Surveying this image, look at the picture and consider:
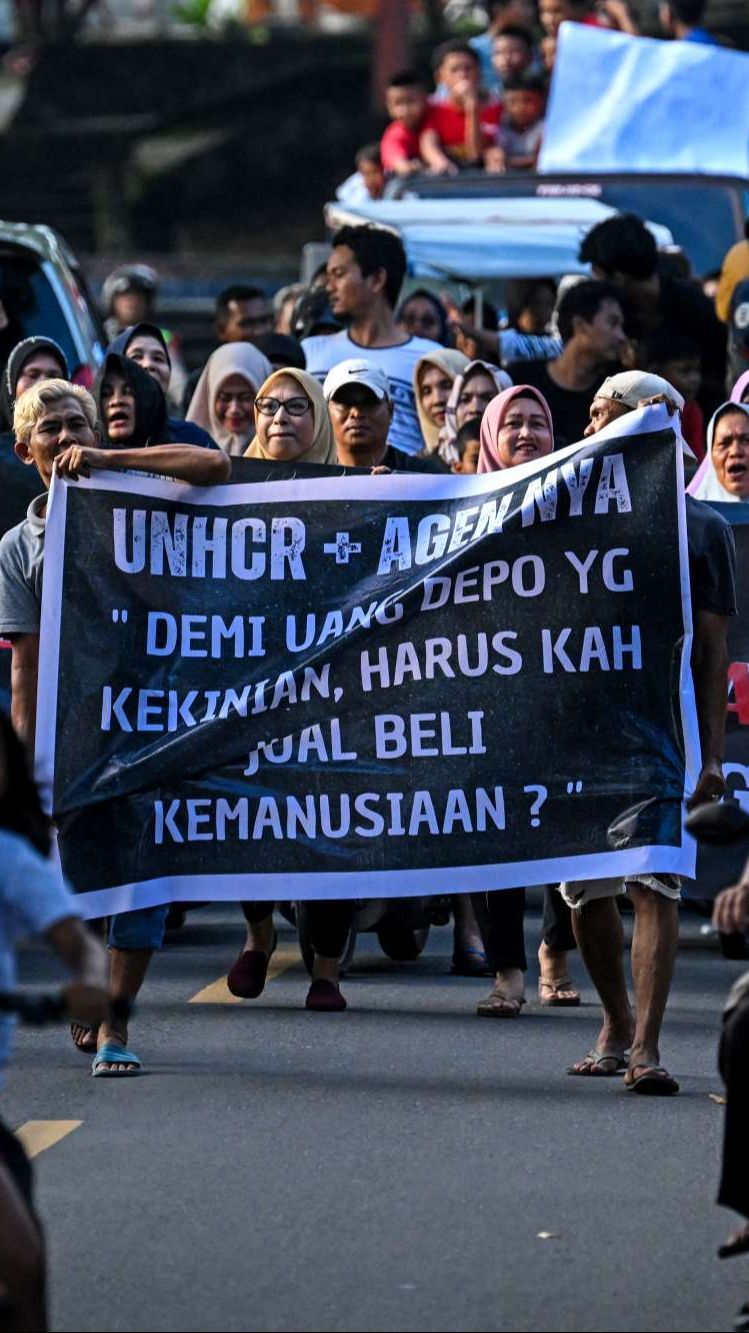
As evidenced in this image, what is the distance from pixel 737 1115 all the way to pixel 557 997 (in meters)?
4.13

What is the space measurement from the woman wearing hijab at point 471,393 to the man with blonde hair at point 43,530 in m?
2.63

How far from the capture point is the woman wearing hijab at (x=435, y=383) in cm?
1223

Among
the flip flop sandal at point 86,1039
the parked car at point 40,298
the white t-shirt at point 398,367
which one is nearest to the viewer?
the flip flop sandal at point 86,1039

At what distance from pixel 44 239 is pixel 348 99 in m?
22.7

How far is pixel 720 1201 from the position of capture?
580 centimetres

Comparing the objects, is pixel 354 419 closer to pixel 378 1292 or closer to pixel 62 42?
pixel 378 1292

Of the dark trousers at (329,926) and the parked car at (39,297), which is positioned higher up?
the parked car at (39,297)

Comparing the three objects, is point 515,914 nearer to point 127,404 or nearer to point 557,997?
point 557,997

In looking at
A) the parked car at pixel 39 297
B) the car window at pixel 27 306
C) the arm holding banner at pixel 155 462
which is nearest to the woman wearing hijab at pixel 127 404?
the arm holding banner at pixel 155 462

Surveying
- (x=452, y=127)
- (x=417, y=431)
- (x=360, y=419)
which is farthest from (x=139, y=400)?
(x=452, y=127)

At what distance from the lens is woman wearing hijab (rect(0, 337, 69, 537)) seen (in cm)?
1099

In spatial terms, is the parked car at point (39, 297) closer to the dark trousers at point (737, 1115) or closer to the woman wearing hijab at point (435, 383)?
the woman wearing hijab at point (435, 383)

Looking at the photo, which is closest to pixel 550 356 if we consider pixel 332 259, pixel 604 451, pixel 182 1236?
pixel 332 259

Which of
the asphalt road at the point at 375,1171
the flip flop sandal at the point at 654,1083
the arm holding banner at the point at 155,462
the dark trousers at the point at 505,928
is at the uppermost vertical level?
the arm holding banner at the point at 155,462
